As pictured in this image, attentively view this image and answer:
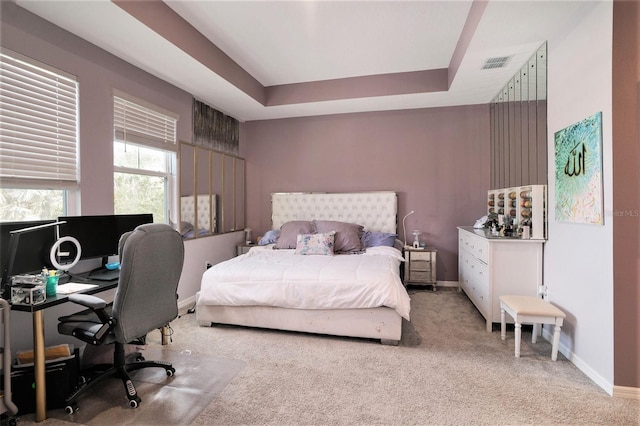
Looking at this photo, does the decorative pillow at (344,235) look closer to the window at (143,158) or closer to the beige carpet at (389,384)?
the beige carpet at (389,384)

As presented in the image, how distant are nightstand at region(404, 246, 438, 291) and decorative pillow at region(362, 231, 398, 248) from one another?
293 mm

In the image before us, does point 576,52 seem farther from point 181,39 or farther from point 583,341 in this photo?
A: point 181,39

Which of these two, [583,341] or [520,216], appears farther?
[520,216]

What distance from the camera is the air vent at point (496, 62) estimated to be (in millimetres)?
3107

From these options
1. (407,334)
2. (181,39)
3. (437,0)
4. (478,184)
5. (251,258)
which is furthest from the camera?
(478,184)

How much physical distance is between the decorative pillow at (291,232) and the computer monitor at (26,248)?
2.56 metres

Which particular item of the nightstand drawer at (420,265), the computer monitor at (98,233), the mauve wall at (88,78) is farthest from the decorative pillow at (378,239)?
the mauve wall at (88,78)

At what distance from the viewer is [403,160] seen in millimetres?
4875

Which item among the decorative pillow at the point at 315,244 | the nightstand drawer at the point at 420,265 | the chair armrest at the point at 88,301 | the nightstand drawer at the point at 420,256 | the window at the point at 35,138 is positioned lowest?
the nightstand drawer at the point at 420,265

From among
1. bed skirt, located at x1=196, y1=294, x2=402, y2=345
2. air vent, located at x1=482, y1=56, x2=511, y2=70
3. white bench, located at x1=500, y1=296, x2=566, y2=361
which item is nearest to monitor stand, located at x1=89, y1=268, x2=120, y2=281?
bed skirt, located at x1=196, y1=294, x2=402, y2=345

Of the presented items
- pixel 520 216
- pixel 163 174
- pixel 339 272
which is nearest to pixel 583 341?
pixel 520 216

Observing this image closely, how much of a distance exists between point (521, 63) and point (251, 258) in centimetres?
363

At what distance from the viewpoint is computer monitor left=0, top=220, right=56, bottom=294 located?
6.82 ft

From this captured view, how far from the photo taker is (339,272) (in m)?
3.02
